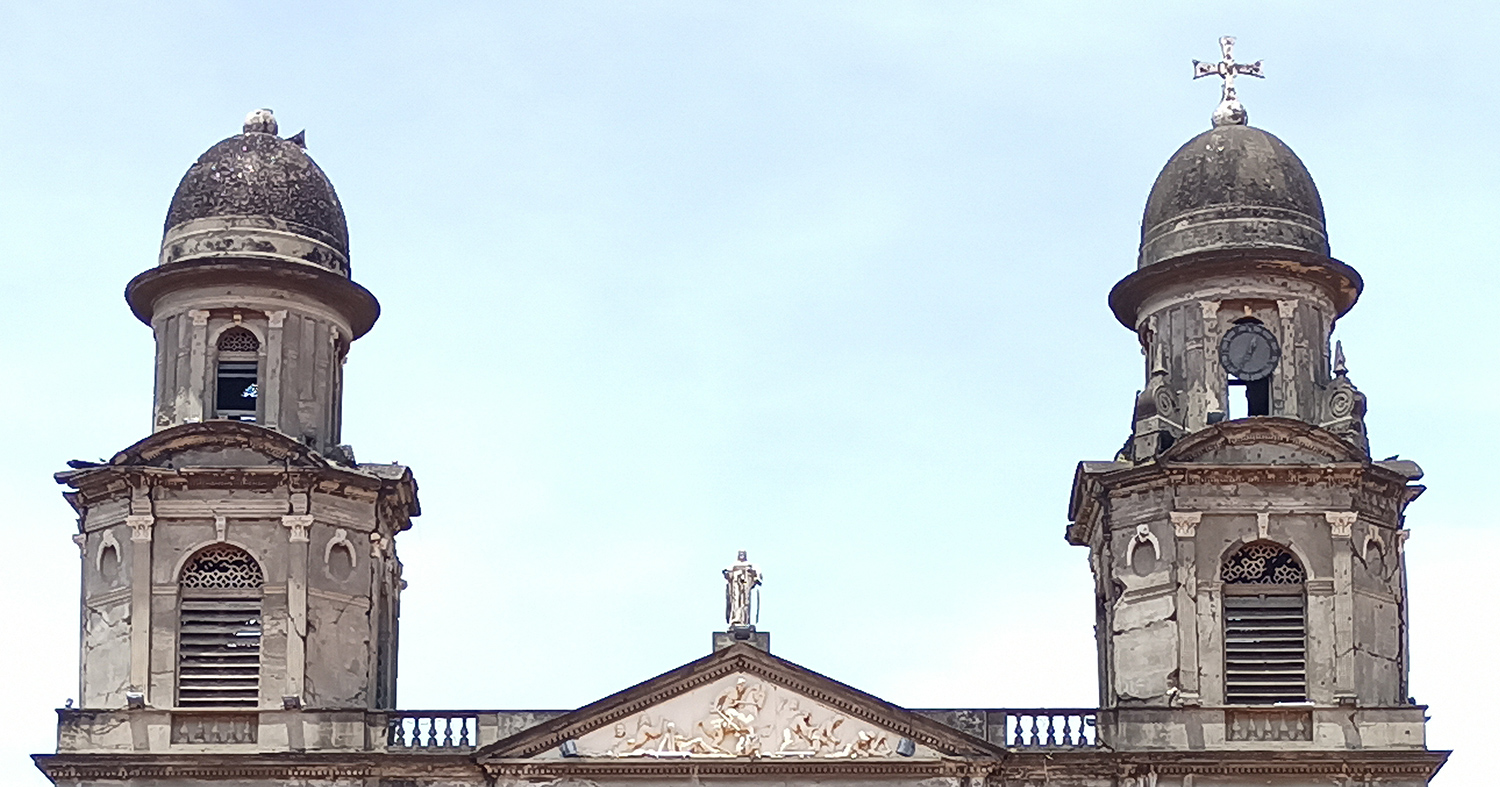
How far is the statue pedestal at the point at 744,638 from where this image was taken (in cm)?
4572

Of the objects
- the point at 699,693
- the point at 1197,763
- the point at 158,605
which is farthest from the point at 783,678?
the point at 158,605

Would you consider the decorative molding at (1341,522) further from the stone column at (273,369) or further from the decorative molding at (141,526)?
the decorative molding at (141,526)

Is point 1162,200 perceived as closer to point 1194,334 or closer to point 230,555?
point 1194,334

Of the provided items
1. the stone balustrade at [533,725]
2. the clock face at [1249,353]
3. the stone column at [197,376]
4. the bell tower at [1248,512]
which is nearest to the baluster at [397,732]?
the stone balustrade at [533,725]

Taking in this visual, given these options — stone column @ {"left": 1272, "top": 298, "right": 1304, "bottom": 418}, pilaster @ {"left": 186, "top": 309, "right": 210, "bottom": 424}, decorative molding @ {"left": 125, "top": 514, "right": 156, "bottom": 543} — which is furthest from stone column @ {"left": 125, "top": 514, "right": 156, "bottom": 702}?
stone column @ {"left": 1272, "top": 298, "right": 1304, "bottom": 418}

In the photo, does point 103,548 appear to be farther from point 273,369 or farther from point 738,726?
point 738,726

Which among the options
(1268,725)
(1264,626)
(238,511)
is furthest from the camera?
(238,511)

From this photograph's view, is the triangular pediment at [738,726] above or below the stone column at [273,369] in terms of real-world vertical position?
below

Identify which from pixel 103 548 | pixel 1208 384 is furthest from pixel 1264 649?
pixel 103 548

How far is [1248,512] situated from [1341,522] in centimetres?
131

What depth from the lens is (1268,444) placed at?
46688mm

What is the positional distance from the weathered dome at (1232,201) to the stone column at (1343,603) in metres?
4.28

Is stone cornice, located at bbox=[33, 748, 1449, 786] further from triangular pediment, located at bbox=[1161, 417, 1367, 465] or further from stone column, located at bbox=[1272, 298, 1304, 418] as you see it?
stone column, located at bbox=[1272, 298, 1304, 418]

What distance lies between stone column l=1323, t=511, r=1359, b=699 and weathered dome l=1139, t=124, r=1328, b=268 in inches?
Answer: 168
